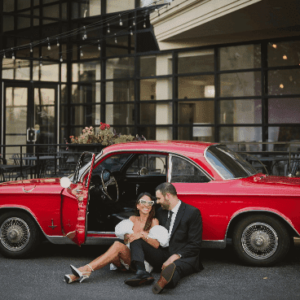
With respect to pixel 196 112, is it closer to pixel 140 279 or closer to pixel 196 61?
pixel 196 61

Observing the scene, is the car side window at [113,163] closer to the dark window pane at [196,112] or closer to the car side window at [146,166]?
the car side window at [146,166]

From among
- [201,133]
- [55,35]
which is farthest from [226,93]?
[55,35]

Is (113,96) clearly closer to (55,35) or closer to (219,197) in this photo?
(55,35)

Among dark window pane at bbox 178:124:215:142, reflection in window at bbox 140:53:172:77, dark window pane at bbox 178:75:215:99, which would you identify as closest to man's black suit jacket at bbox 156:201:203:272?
dark window pane at bbox 178:124:215:142

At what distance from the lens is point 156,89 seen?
17266mm

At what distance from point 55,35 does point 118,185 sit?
12.9 metres

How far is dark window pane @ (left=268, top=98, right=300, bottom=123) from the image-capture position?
14938 millimetres

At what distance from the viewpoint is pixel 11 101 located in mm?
18969

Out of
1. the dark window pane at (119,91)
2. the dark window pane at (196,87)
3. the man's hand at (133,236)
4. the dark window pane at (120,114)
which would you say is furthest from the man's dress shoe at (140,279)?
the dark window pane at (119,91)

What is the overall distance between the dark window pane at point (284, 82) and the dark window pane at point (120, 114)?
5045 millimetres

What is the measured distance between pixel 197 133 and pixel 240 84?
211cm

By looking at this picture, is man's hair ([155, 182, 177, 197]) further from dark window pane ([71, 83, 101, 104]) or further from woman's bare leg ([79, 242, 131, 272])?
dark window pane ([71, 83, 101, 104])

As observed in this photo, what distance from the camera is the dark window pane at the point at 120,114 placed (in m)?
17.8

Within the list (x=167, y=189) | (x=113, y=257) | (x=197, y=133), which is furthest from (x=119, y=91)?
(x=113, y=257)
